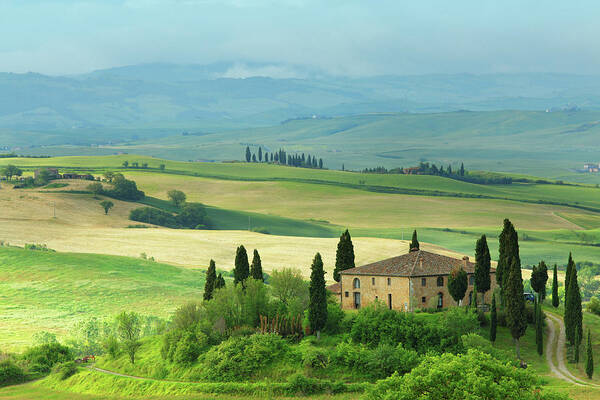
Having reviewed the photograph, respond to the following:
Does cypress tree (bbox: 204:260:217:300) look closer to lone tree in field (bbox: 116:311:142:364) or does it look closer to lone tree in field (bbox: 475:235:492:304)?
lone tree in field (bbox: 116:311:142:364)

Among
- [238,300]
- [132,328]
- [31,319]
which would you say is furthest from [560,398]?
[31,319]

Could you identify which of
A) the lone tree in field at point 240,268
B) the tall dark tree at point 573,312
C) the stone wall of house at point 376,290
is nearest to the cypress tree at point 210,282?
the lone tree in field at point 240,268

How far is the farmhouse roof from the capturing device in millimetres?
102875

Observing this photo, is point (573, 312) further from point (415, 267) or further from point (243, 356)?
point (243, 356)

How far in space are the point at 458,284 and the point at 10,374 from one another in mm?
53925

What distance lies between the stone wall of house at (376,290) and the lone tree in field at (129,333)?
25.8m

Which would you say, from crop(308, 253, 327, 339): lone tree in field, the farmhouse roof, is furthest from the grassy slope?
crop(308, 253, 327, 339): lone tree in field

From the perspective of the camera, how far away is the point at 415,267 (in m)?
103

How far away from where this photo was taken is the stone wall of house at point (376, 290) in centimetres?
10194

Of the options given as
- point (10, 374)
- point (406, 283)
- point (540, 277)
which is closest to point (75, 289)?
point (10, 374)

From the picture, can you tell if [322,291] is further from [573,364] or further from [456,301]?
[573,364]

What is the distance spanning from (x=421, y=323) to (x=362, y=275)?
12784mm

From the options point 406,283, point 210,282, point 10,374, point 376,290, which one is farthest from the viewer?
point 210,282

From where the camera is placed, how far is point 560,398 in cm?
6025
